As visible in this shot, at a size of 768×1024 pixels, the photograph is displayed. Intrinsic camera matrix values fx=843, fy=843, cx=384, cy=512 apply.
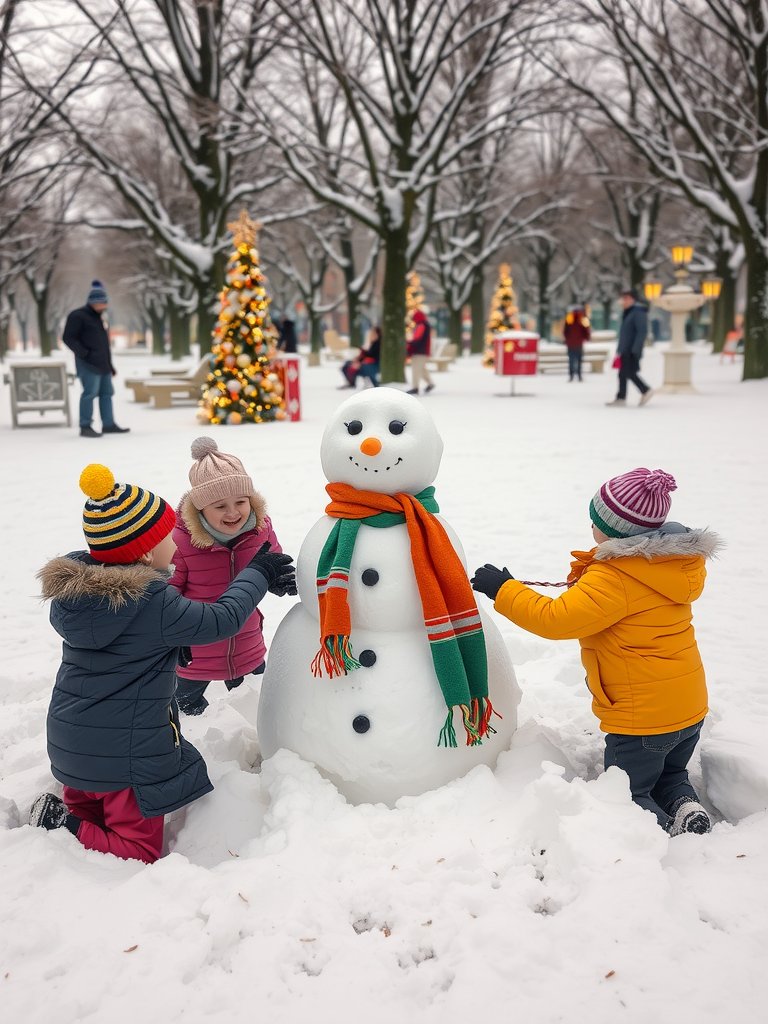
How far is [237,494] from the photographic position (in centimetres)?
365

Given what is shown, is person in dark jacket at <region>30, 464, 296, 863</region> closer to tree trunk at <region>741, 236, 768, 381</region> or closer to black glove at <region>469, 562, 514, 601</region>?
black glove at <region>469, 562, 514, 601</region>

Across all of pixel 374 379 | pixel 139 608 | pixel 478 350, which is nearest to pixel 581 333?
pixel 374 379

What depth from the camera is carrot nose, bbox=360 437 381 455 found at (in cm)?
282

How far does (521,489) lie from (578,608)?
17.5 feet

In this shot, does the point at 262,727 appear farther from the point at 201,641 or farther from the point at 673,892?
the point at 673,892

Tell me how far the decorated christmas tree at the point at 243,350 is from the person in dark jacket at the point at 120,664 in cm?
1093

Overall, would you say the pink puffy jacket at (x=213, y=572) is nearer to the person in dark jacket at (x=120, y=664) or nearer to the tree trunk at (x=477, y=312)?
the person in dark jacket at (x=120, y=664)

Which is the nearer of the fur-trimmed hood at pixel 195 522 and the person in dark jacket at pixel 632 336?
the fur-trimmed hood at pixel 195 522

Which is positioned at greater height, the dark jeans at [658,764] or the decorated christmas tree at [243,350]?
the decorated christmas tree at [243,350]

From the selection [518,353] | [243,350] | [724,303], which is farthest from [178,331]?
[243,350]

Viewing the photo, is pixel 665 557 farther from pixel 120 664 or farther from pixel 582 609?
pixel 120 664

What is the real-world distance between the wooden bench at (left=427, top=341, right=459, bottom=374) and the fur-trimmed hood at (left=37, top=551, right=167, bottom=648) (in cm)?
2234

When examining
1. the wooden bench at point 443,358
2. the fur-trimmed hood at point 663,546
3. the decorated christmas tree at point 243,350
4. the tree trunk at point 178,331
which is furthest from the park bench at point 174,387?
the tree trunk at point 178,331

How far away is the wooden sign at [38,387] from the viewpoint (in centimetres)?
1266
